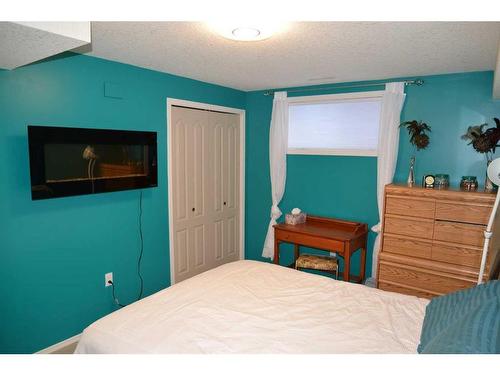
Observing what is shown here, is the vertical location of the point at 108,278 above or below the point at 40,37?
below

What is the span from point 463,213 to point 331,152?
1477 mm

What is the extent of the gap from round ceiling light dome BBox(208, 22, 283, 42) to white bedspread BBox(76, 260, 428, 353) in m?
1.66

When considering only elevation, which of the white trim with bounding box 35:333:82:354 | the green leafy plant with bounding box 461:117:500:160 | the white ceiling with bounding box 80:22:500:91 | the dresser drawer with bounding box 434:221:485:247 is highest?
the white ceiling with bounding box 80:22:500:91

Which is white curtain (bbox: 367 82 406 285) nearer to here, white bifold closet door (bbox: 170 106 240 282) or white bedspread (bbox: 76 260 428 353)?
white bedspread (bbox: 76 260 428 353)

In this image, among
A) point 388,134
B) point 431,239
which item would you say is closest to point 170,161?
point 388,134

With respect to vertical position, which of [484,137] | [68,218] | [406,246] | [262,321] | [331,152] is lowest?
[262,321]

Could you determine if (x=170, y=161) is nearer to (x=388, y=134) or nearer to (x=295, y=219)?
(x=295, y=219)

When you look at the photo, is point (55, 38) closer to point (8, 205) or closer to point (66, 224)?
point (8, 205)

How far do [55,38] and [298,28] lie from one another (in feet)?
4.22

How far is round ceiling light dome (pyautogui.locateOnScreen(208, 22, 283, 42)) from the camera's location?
1828 millimetres

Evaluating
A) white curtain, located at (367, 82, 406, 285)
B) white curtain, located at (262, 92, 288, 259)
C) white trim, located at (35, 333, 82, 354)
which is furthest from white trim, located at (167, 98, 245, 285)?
white curtain, located at (367, 82, 406, 285)

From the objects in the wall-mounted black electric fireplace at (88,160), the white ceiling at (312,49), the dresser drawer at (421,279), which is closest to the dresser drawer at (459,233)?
the dresser drawer at (421,279)

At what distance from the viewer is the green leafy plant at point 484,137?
2.69m

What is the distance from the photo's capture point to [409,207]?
2949mm
